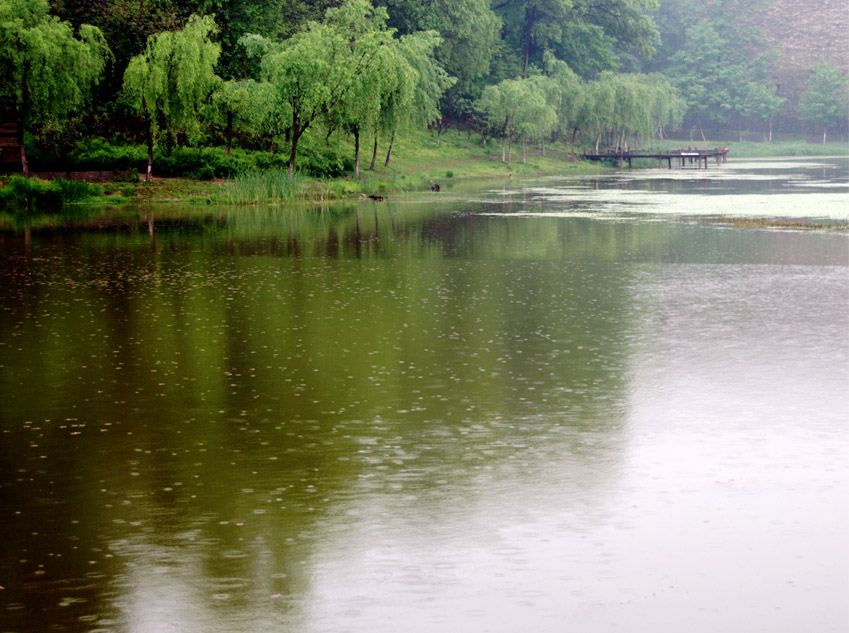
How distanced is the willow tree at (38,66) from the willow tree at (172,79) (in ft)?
6.85

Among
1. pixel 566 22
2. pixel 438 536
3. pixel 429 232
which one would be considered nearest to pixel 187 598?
pixel 438 536

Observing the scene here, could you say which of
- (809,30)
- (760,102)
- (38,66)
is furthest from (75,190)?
(809,30)

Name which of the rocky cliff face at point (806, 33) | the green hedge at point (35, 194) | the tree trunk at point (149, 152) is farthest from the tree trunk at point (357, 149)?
the rocky cliff face at point (806, 33)

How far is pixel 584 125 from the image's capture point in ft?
295

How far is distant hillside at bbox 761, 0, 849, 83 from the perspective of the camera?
155125 millimetres

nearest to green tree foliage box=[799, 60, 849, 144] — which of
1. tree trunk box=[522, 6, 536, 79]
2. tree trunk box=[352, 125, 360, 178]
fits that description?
tree trunk box=[522, 6, 536, 79]

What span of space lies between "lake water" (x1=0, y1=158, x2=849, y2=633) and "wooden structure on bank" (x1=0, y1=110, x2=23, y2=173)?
2826cm

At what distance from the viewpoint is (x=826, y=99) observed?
127m

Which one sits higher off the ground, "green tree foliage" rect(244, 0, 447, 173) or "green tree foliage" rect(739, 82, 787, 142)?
"green tree foliage" rect(739, 82, 787, 142)

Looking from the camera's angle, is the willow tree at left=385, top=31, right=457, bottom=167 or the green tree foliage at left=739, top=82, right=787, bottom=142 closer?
the willow tree at left=385, top=31, right=457, bottom=167

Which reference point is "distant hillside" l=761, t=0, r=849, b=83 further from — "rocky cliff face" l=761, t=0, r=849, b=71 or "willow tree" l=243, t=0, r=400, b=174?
"willow tree" l=243, t=0, r=400, b=174

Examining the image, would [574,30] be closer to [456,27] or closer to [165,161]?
[456,27]

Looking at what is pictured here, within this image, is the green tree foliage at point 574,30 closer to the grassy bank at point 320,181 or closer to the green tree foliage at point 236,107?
the grassy bank at point 320,181

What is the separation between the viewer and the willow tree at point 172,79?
1800 inches
